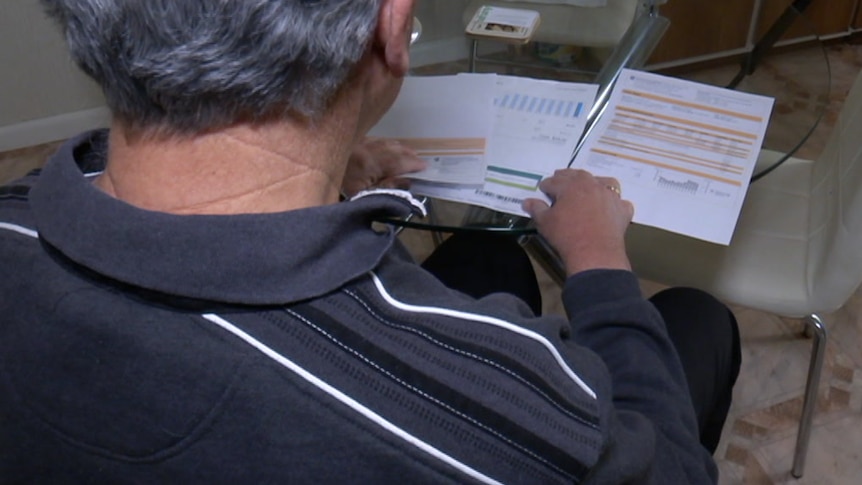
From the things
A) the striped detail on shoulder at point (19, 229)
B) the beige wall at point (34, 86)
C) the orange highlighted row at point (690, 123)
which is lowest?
the beige wall at point (34, 86)

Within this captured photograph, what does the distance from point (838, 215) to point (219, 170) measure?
0.93 meters

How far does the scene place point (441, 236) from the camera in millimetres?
1534

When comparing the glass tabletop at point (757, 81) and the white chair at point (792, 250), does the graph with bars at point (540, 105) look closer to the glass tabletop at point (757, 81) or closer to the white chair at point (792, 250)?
the glass tabletop at point (757, 81)

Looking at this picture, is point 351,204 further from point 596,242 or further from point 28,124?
point 28,124

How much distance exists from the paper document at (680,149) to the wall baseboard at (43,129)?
155 centimetres

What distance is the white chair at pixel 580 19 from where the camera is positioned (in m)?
1.39

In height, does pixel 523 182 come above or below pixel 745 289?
above

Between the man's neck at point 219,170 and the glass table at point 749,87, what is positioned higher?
the man's neck at point 219,170

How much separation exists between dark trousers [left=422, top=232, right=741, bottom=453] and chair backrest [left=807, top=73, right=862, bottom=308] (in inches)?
5.9

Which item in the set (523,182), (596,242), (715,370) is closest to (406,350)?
(596,242)

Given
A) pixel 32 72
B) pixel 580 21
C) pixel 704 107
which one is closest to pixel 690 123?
pixel 704 107

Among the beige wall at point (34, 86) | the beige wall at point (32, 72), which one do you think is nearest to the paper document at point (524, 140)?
the beige wall at point (34, 86)

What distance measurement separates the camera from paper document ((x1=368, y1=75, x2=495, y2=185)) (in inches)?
41.6

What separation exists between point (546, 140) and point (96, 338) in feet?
2.27
